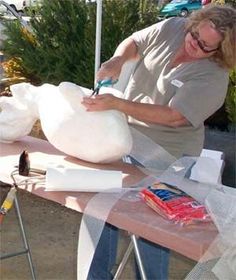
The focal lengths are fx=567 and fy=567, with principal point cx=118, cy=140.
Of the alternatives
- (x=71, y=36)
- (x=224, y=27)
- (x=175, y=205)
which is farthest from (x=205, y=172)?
(x=71, y=36)

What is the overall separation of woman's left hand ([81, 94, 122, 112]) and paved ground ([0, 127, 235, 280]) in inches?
38.1

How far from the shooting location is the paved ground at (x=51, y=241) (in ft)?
7.79

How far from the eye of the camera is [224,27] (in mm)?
1678

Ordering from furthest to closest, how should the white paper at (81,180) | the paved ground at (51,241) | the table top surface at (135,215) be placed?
the paved ground at (51,241) < the white paper at (81,180) < the table top surface at (135,215)

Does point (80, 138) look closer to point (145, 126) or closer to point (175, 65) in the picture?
point (145, 126)

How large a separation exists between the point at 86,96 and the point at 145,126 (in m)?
0.23

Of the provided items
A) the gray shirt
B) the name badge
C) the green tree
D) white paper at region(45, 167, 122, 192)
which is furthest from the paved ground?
the green tree

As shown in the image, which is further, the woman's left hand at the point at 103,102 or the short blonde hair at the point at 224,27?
the short blonde hair at the point at 224,27

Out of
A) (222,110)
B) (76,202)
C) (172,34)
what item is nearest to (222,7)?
(172,34)

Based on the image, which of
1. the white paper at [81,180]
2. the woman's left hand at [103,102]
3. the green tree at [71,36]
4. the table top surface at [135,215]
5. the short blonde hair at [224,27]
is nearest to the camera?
the table top surface at [135,215]

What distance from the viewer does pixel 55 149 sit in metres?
1.80

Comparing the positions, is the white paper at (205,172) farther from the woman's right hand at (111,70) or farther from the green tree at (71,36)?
the green tree at (71,36)

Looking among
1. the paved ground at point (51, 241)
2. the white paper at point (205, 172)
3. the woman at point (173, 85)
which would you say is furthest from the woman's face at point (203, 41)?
the paved ground at point (51, 241)

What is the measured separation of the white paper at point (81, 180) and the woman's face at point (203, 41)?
54cm
